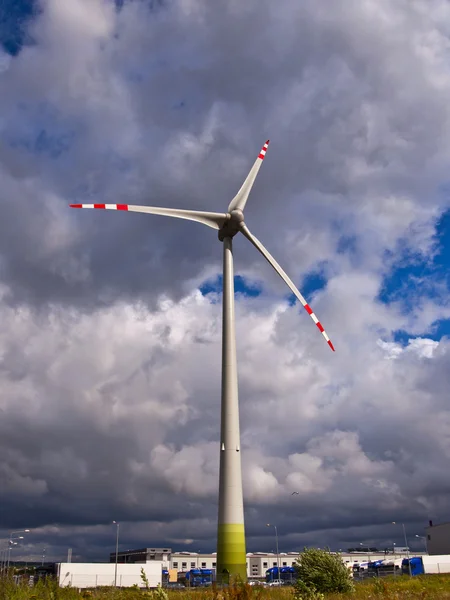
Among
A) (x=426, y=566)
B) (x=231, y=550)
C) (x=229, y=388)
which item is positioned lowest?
(x=426, y=566)

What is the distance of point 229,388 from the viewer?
2000 inches

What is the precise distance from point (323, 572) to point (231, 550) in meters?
8.05

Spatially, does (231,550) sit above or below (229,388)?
below

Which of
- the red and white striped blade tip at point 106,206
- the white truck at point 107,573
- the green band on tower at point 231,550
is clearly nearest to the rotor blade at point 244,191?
the red and white striped blade tip at point 106,206

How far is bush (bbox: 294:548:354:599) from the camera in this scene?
133 feet

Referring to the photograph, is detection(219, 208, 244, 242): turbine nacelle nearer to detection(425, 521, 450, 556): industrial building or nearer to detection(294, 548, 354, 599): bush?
detection(294, 548, 354, 599): bush

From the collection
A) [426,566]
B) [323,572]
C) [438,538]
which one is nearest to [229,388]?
[323,572]

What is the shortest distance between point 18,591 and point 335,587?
88.8ft

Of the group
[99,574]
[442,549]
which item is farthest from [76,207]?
[442,549]

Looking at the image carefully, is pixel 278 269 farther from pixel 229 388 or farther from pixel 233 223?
pixel 229 388

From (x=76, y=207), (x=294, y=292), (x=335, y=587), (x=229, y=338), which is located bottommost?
(x=335, y=587)

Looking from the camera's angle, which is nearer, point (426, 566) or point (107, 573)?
point (107, 573)

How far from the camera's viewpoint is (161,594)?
18219 mm

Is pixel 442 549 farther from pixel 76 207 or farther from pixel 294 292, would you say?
pixel 76 207
